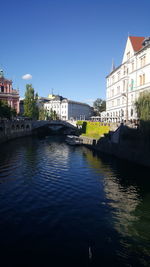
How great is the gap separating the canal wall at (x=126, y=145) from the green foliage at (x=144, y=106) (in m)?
4.11

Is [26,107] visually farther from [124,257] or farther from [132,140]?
[124,257]

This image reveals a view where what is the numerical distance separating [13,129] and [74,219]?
76713mm

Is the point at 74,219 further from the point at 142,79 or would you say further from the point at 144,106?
the point at 142,79

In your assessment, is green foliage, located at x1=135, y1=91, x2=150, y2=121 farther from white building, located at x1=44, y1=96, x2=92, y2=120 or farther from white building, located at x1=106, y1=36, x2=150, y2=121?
white building, located at x1=44, y1=96, x2=92, y2=120

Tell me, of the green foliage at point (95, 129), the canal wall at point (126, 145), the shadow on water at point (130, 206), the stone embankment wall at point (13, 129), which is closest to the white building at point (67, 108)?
the stone embankment wall at point (13, 129)

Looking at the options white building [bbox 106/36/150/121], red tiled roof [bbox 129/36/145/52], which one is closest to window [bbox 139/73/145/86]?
white building [bbox 106/36/150/121]

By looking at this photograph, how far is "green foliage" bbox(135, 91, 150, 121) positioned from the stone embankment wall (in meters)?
47.4

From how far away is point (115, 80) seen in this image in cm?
7881

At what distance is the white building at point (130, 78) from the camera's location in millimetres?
55156

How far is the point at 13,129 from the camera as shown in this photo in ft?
297

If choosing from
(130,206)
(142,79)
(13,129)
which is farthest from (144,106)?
(13,129)

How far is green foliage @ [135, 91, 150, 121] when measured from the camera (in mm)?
37344

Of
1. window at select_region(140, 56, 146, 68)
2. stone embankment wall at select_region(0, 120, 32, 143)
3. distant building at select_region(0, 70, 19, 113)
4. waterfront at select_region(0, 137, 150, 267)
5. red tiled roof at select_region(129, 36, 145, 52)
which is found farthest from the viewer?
distant building at select_region(0, 70, 19, 113)

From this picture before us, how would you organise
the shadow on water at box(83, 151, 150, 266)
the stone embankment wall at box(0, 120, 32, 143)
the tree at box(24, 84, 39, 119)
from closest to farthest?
1. the shadow on water at box(83, 151, 150, 266)
2. the stone embankment wall at box(0, 120, 32, 143)
3. the tree at box(24, 84, 39, 119)
